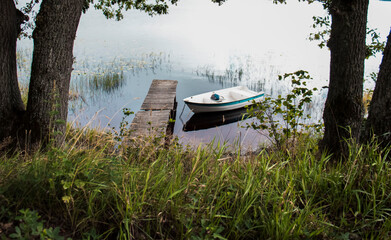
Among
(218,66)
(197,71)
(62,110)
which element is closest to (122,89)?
(197,71)

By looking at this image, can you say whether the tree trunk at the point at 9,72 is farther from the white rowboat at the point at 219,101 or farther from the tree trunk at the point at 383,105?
the white rowboat at the point at 219,101

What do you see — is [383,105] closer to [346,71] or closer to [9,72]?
[346,71]

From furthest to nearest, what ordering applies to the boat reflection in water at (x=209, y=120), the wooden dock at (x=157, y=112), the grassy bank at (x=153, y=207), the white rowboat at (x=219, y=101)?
the white rowboat at (x=219, y=101)
the boat reflection in water at (x=209, y=120)
the wooden dock at (x=157, y=112)
the grassy bank at (x=153, y=207)

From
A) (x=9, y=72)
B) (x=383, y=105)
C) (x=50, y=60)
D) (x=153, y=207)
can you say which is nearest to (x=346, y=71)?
(x=383, y=105)

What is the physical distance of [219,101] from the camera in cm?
1031

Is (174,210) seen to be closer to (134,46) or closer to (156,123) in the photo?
(156,123)

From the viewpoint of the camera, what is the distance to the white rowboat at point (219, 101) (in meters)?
10.1

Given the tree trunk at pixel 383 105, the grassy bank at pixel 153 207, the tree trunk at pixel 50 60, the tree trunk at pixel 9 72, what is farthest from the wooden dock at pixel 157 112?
the tree trunk at pixel 383 105

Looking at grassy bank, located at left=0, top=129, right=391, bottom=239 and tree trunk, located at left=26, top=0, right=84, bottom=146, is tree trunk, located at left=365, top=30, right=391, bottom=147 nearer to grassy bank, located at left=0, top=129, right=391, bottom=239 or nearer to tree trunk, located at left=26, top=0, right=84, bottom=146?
grassy bank, located at left=0, top=129, right=391, bottom=239

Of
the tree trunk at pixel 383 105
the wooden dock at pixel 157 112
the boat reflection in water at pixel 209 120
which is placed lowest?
the boat reflection in water at pixel 209 120

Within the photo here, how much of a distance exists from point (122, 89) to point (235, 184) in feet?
34.0

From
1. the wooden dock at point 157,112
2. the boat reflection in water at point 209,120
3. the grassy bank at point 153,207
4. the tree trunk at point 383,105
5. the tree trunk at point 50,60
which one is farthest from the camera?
the boat reflection in water at point 209,120

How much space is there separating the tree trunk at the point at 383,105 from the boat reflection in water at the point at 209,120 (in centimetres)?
600

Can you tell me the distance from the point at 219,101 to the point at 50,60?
679cm
